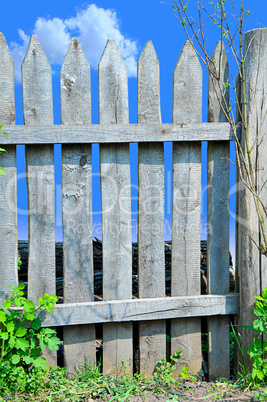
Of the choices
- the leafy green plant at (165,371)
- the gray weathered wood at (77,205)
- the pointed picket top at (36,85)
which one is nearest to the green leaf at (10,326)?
the gray weathered wood at (77,205)

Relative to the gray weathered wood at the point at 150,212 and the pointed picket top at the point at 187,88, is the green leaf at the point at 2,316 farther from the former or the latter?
the pointed picket top at the point at 187,88

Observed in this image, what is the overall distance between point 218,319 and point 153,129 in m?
1.62

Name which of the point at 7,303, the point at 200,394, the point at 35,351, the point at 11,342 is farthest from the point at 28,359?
the point at 200,394

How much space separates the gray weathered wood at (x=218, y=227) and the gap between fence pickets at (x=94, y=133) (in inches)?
13.0

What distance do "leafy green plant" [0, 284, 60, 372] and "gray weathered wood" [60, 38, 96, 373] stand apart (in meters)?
0.22

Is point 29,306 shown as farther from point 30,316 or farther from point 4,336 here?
point 4,336

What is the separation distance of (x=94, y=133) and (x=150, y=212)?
2.39ft

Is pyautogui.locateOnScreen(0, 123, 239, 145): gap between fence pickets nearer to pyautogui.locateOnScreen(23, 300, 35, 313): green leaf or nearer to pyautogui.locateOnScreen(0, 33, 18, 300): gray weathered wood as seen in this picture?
pyautogui.locateOnScreen(0, 33, 18, 300): gray weathered wood

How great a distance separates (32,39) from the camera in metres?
2.81

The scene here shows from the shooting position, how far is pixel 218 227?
119 inches

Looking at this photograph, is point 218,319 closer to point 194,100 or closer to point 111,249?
point 111,249

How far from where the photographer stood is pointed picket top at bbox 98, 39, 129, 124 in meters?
2.82

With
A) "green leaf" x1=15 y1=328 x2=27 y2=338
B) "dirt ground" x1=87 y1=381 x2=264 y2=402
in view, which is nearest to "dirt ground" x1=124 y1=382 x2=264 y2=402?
"dirt ground" x1=87 y1=381 x2=264 y2=402

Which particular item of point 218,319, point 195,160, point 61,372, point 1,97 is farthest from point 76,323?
point 1,97
